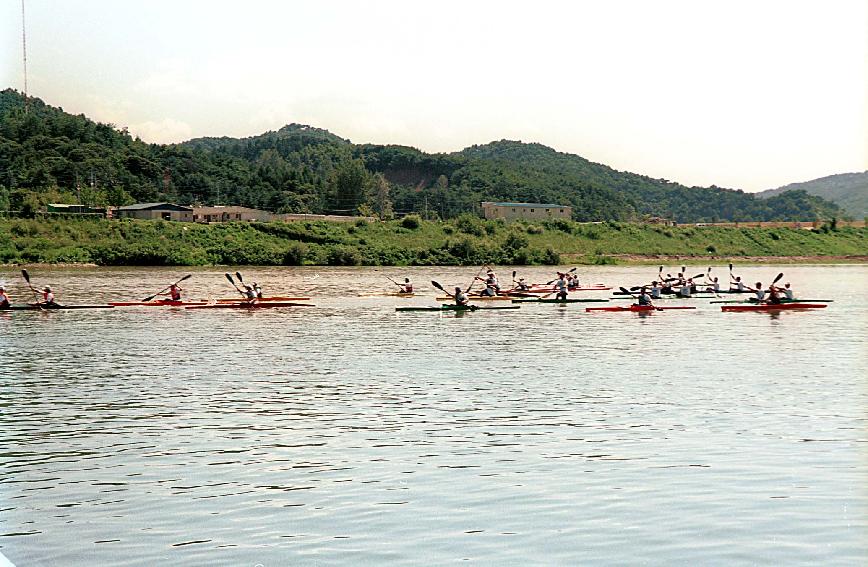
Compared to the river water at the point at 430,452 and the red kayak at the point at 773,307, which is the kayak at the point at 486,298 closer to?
the red kayak at the point at 773,307

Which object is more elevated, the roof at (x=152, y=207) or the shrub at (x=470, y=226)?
the roof at (x=152, y=207)

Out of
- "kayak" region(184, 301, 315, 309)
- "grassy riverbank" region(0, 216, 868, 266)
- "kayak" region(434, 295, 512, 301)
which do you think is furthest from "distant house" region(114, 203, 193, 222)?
"kayak" region(434, 295, 512, 301)

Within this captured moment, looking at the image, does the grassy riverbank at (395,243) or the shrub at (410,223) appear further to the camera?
the shrub at (410,223)

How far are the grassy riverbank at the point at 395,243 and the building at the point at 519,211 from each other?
16641mm

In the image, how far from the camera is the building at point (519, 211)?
6260 inches

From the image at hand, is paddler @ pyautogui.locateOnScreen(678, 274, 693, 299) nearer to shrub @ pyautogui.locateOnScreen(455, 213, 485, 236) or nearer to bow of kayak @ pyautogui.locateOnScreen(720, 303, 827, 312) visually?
bow of kayak @ pyautogui.locateOnScreen(720, 303, 827, 312)

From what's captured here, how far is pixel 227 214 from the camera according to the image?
467ft

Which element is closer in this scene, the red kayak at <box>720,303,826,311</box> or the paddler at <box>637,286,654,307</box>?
the paddler at <box>637,286,654,307</box>

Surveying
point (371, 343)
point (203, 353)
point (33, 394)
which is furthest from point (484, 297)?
point (33, 394)

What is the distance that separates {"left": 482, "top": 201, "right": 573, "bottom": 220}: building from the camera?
159000 millimetres

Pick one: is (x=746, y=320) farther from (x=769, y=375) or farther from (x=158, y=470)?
(x=158, y=470)

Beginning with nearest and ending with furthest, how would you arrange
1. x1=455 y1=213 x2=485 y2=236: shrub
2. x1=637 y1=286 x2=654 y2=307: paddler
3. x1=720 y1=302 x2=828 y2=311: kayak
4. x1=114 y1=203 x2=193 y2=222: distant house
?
x1=637 y1=286 x2=654 y2=307: paddler
x1=720 y1=302 x2=828 y2=311: kayak
x1=455 y1=213 x2=485 y2=236: shrub
x1=114 y1=203 x2=193 y2=222: distant house

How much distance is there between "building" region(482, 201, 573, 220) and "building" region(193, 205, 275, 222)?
1364 inches

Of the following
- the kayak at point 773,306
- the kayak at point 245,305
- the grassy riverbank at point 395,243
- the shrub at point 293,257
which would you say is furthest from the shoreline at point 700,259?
the kayak at point 773,306
